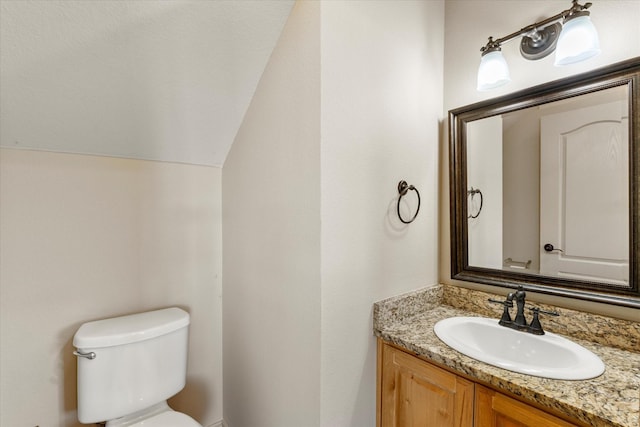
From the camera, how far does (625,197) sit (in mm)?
1077

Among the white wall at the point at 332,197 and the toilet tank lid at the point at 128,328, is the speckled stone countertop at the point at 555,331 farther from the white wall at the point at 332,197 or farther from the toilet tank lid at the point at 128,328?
the toilet tank lid at the point at 128,328

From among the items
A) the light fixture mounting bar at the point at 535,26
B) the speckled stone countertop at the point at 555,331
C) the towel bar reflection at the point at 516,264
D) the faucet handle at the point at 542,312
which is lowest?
the speckled stone countertop at the point at 555,331

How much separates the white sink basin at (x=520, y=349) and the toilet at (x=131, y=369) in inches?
45.4

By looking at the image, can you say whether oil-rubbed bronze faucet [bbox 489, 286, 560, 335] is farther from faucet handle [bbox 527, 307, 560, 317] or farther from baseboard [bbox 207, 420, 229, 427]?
baseboard [bbox 207, 420, 229, 427]

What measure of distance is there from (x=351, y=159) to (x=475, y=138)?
741 millimetres

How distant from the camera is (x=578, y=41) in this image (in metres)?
1.07

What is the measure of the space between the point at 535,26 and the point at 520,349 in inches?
50.6

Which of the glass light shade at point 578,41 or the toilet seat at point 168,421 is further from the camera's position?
the toilet seat at point 168,421

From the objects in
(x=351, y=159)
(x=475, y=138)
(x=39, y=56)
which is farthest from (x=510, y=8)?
(x=39, y=56)

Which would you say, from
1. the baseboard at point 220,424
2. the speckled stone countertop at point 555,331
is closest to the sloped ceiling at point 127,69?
the speckled stone countertop at point 555,331

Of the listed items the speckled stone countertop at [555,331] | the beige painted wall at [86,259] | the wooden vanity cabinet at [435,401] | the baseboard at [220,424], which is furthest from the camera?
the baseboard at [220,424]

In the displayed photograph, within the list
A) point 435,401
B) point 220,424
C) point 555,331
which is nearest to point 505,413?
point 435,401

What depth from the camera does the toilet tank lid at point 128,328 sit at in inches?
48.4

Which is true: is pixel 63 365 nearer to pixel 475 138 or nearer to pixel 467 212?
pixel 467 212
